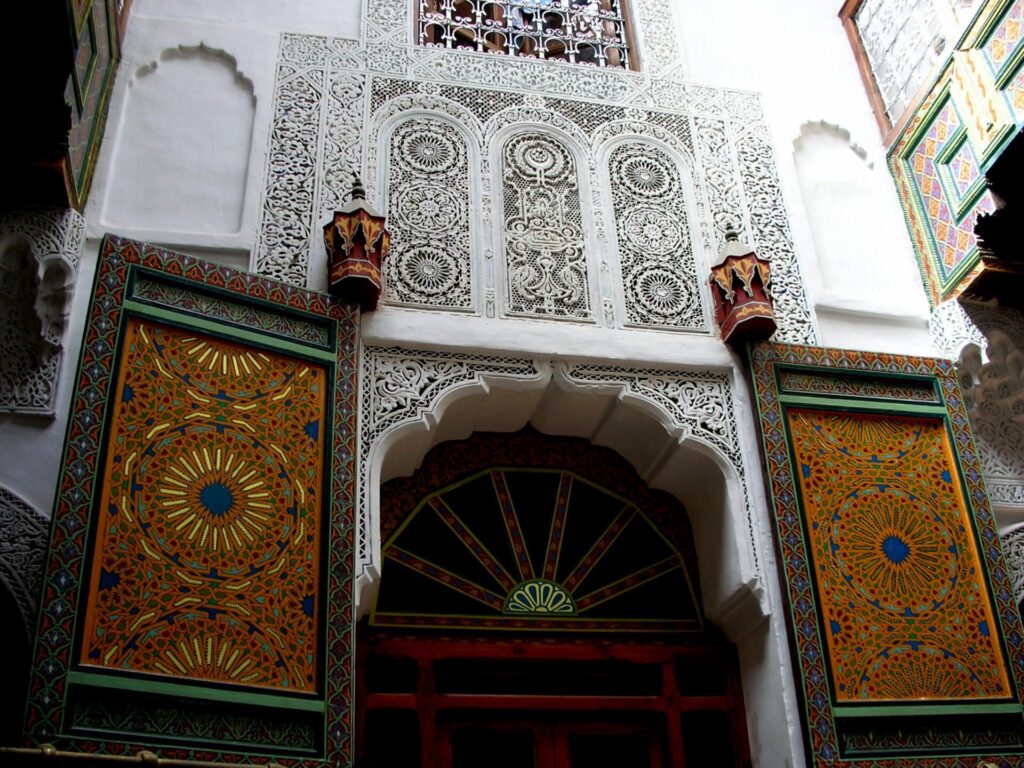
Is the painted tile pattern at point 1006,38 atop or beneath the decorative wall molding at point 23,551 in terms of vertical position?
atop

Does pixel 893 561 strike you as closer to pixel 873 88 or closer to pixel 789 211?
pixel 789 211

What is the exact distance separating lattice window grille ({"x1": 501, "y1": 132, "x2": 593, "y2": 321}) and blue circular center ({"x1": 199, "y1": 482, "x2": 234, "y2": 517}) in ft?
4.72

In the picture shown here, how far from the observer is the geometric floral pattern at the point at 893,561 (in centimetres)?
399

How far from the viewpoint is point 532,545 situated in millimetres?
4488

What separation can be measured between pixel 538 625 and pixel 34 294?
2.23m

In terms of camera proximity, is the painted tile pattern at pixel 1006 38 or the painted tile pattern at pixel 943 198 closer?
the painted tile pattern at pixel 1006 38

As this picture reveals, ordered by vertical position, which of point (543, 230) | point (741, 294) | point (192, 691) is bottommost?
point (192, 691)

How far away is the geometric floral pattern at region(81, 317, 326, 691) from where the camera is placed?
3.22 metres

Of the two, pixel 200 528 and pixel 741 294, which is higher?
pixel 741 294

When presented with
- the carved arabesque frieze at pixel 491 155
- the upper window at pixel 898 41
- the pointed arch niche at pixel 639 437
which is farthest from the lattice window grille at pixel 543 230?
the upper window at pixel 898 41

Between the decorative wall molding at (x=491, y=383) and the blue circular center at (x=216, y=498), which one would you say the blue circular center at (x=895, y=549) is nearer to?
the decorative wall molding at (x=491, y=383)

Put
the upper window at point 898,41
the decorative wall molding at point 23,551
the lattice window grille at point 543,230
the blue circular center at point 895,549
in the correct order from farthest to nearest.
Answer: the upper window at point 898,41 → the lattice window grille at point 543,230 → the blue circular center at point 895,549 → the decorative wall molding at point 23,551

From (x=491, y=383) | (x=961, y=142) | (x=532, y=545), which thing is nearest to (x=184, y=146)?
(x=491, y=383)

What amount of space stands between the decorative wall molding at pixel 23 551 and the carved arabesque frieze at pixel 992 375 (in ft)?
12.0
